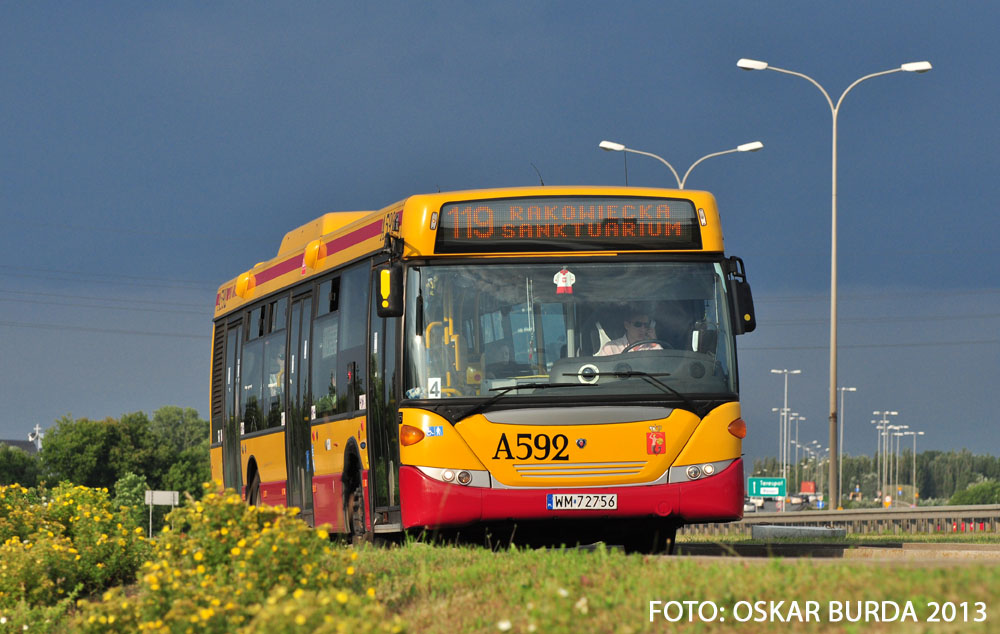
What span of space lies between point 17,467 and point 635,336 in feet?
410

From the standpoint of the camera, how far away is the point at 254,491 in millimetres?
20016

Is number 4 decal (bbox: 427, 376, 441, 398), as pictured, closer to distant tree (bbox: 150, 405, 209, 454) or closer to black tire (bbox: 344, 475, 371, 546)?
black tire (bbox: 344, 475, 371, 546)

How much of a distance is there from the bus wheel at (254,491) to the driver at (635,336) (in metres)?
7.66

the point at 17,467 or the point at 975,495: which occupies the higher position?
the point at 17,467

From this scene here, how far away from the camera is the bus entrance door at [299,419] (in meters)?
17.4

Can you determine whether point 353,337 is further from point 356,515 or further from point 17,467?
point 17,467

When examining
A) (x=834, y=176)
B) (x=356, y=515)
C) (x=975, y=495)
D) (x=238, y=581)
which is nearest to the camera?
(x=238, y=581)

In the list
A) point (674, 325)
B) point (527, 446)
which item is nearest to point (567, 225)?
point (674, 325)

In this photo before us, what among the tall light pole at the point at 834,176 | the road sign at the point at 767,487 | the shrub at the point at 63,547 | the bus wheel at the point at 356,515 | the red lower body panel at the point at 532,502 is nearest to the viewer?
the shrub at the point at 63,547

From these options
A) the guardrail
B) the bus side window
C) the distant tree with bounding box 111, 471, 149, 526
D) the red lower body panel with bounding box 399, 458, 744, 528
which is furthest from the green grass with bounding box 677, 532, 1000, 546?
the distant tree with bounding box 111, 471, 149, 526

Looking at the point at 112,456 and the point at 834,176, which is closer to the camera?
the point at 834,176

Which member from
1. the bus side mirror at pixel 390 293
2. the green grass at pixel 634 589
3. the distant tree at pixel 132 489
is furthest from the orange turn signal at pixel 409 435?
the distant tree at pixel 132 489

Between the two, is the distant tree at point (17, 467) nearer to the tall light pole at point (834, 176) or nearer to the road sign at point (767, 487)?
the road sign at point (767, 487)

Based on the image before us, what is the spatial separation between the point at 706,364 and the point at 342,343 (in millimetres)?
4301
